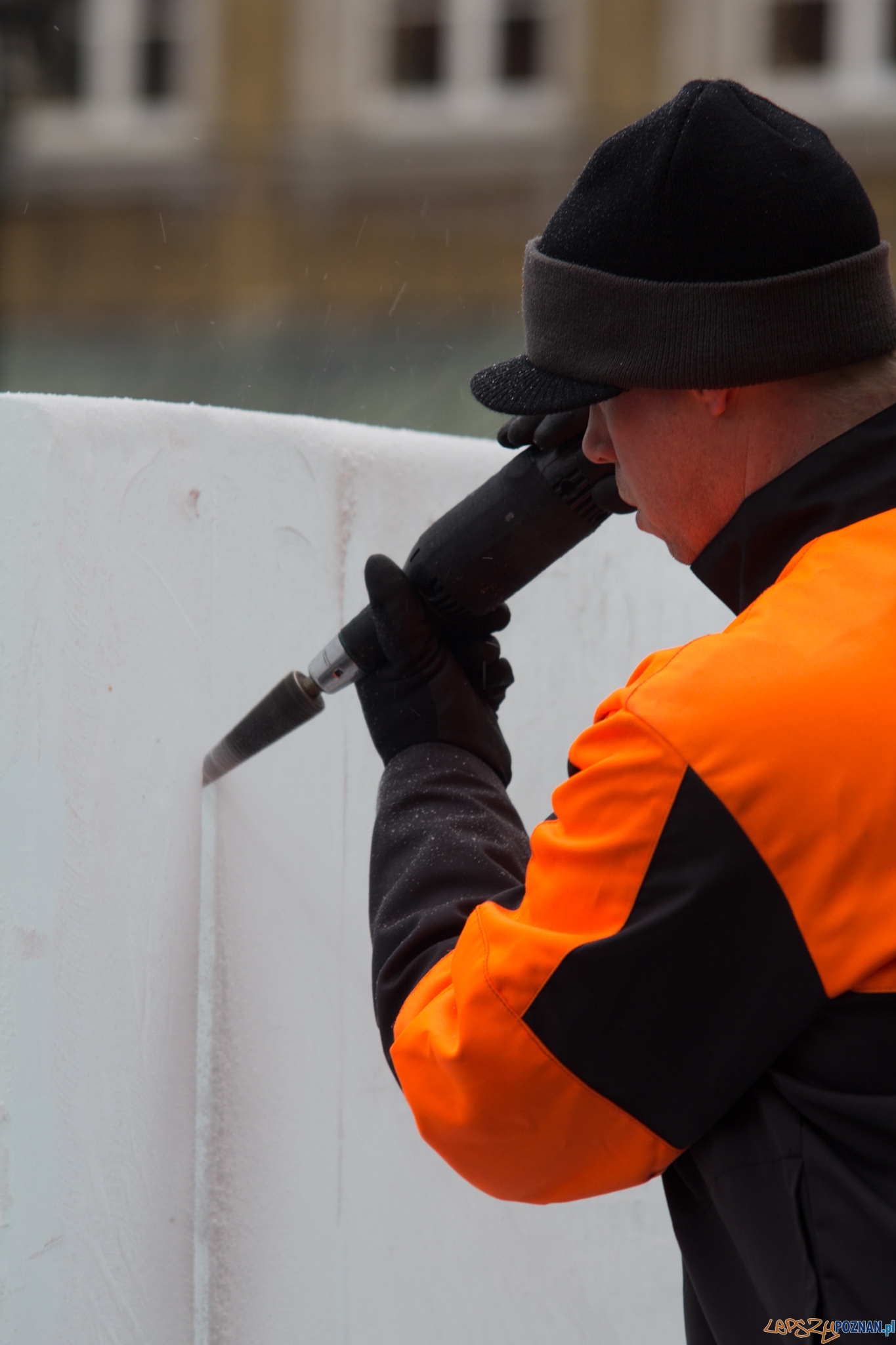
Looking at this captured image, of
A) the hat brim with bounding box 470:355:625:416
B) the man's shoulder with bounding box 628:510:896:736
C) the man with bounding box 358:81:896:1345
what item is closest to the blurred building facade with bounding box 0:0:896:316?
the hat brim with bounding box 470:355:625:416

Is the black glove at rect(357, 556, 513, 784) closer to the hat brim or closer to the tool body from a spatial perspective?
the tool body

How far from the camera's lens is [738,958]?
2.92ft

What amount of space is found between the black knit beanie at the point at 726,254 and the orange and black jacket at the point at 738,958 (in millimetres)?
83

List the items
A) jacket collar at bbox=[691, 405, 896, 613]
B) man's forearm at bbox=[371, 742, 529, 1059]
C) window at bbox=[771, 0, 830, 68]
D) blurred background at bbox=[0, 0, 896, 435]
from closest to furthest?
1. jacket collar at bbox=[691, 405, 896, 613]
2. man's forearm at bbox=[371, 742, 529, 1059]
3. blurred background at bbox=[0, 0, 896, 435]
4. window at bbox=[771, 0, 830, 68]

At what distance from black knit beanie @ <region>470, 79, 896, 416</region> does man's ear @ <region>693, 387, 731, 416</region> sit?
2cm

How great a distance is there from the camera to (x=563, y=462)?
4.25 ft

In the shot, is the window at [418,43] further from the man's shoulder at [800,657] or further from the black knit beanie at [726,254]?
the man's shoulder at [800,657]

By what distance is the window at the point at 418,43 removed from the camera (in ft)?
29.2

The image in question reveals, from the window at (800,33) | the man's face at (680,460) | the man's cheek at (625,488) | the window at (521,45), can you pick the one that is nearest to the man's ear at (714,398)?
the man's face at (680,460)

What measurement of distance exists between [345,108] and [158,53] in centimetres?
147

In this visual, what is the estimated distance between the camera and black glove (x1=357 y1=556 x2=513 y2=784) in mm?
1277

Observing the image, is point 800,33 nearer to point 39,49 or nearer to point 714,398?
point 39,49

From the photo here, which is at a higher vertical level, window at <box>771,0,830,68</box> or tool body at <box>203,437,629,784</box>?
window at <box>771,0,830,68</box>

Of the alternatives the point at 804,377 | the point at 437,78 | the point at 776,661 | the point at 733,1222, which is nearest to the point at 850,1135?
the point at 733,1222
